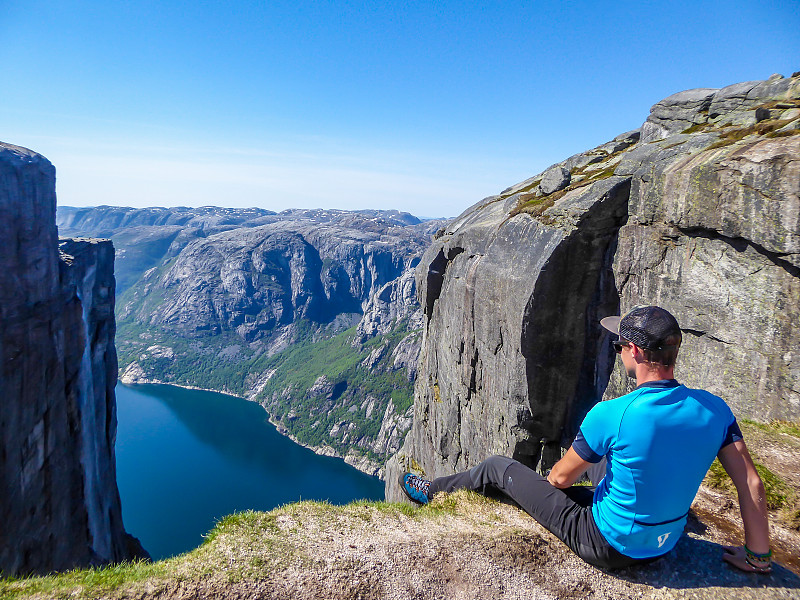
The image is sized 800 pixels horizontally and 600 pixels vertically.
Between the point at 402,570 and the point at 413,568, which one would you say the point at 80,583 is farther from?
the point at 413,568

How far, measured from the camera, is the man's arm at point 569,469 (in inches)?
251

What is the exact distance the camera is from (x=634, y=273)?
1906cm

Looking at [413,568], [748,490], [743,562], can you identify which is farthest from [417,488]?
[748,490]

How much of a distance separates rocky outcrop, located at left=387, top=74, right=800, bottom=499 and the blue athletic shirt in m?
10.1

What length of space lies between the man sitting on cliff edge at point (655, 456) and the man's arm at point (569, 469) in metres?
0.02

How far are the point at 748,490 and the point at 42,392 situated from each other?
50332mm

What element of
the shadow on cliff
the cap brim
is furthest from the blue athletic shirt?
the cap brim

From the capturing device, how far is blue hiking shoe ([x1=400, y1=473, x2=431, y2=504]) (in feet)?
36.7

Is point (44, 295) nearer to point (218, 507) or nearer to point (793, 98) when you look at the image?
point (793, 98)

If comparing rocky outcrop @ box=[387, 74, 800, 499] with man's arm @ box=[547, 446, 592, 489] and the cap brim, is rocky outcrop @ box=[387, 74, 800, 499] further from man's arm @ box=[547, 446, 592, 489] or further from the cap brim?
man's arm @ box=[547, 446, 592, 489]

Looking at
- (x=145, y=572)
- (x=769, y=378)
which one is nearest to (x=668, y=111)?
(x=769, y=378)

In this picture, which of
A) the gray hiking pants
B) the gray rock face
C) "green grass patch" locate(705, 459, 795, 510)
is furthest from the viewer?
the gray rock face

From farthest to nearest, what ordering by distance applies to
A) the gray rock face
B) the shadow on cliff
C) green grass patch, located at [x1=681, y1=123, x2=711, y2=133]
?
the gray rock face
green grass patch, located at [x1=681, y1=123, x2=711, y2=133]
the shadow on cliff

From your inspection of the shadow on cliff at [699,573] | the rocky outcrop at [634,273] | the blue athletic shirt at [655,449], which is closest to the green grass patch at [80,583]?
the blue athletic shirt at [655,449]
